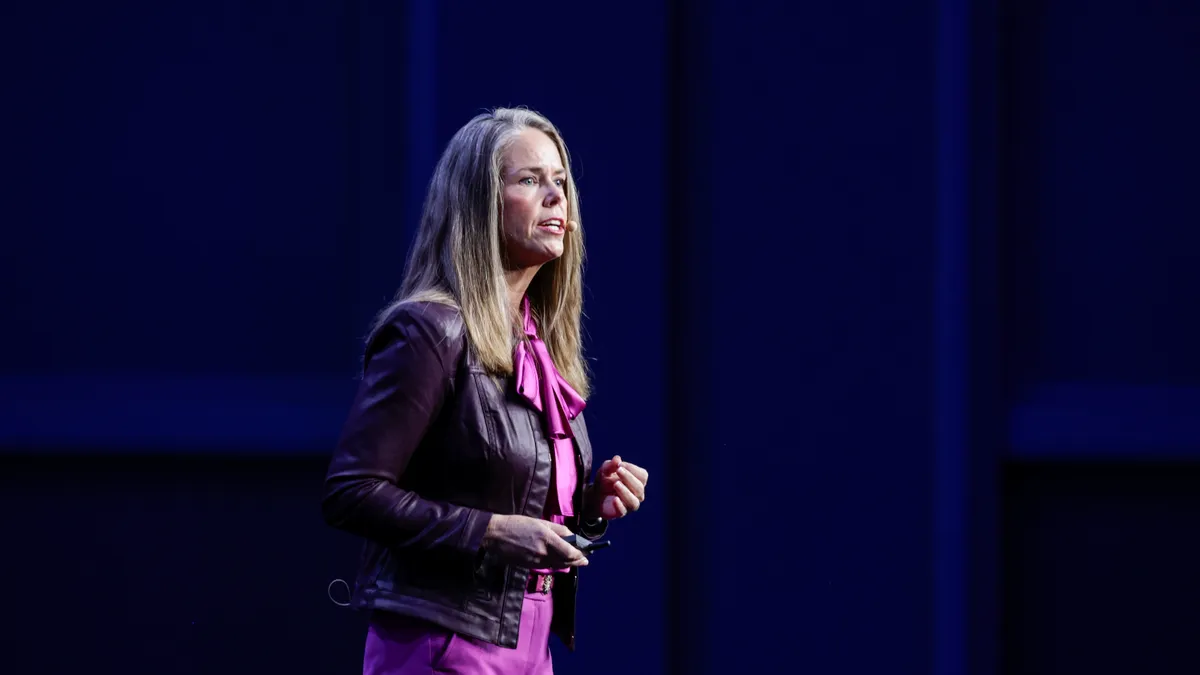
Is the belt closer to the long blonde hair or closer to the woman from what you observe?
the woman

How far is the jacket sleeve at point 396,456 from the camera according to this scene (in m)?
2.01

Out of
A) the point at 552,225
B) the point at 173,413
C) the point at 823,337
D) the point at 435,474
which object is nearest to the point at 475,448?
the point at 435,474

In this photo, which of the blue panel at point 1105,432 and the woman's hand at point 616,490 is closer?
the woman's hand at point 616,490

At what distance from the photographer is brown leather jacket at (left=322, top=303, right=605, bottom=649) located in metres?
2.02

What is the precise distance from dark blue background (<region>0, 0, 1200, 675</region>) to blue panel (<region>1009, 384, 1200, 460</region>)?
12 mm

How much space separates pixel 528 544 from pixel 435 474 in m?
0.25

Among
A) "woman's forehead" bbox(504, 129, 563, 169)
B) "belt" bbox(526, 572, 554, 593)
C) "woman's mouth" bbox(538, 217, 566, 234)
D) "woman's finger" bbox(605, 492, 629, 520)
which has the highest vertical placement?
"woman's forehead" bbox(504, 129, 563, 169)

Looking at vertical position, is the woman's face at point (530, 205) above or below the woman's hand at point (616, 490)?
above

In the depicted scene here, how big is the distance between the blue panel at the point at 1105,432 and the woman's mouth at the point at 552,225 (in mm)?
1707

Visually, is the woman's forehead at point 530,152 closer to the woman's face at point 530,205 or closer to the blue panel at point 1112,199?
the woman's face at point 530,205

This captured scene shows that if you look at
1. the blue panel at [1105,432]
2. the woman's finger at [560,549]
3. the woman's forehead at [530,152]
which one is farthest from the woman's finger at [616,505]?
the blue panel at [1105,432]

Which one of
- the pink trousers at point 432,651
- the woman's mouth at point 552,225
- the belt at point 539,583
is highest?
the woman's mouth at point 552,225

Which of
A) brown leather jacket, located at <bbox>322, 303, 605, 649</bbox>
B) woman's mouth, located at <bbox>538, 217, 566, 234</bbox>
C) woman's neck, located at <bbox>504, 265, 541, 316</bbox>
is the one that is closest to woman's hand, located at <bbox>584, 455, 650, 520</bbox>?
brown leather jacket, located at <bbox>322, 303, 605, 649</bbox>

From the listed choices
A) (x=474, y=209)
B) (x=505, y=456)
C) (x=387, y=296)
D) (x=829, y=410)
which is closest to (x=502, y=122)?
(x=474, y=209)
